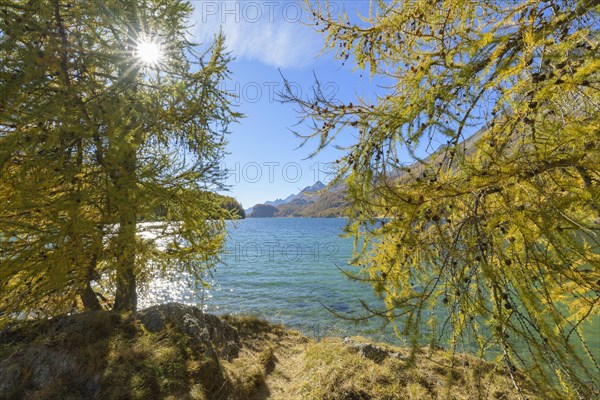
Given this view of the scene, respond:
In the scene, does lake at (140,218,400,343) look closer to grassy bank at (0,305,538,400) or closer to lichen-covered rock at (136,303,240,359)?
lichen-covered rock at (136,303,240,359)

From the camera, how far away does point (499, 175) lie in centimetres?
196

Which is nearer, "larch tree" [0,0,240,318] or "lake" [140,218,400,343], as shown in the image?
"larch tree" [0,0,240,318]

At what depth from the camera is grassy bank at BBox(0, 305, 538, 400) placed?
4703mm

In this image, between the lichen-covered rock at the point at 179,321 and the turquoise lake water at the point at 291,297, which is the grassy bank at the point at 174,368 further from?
the turquoise lake water at the point at 291,297

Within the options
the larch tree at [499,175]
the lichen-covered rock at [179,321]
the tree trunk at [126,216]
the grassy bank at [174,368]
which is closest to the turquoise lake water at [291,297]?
the lichen-covered rock at [179,321]

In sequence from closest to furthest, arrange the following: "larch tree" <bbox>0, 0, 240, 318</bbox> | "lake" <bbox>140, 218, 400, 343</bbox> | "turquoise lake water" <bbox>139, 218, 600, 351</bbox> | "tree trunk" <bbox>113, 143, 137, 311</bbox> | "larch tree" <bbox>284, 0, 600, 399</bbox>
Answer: "larch tree" <bbox>284, 0, 600, 399</bbox>
"larch tree" <bbox>0, 0, 240, 318</bbox>
"tree trunk" <bbox>113, 143, 137, 311</bbox>
"turquoise lake water" <bbox>139, 218, 600, 351</bbox>
"lake" <bbox>140, 218, 400, 343</bbox>

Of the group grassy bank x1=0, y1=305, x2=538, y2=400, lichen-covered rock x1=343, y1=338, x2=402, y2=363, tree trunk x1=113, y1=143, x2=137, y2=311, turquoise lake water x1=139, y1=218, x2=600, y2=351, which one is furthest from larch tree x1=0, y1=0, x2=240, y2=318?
lichen-covered rock x1=343, y1=338, x2=402, y2=363

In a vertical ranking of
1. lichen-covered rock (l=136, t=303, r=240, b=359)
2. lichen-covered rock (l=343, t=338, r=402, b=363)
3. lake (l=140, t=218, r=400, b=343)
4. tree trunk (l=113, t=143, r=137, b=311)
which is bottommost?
lake (l=140, t=218, r=400, b=343)

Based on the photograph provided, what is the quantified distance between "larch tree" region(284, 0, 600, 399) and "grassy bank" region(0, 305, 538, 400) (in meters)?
2.15

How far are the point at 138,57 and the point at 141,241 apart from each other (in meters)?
3.66

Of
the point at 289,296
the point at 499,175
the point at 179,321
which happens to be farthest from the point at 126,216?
the point at 289,296

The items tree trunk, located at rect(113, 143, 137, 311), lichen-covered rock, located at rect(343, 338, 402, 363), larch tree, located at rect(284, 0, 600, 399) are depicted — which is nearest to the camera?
larch tree, located at rect(284, 0, 600, 399)

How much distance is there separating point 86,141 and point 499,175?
6320 mm

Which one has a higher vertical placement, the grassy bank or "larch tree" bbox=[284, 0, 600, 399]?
"larch tree" bbox=[284, 0, 600, 399]
